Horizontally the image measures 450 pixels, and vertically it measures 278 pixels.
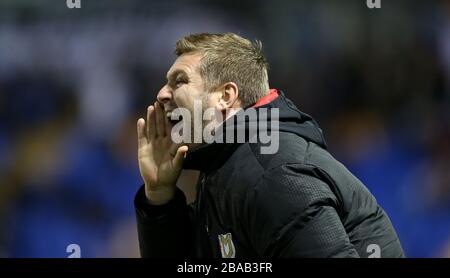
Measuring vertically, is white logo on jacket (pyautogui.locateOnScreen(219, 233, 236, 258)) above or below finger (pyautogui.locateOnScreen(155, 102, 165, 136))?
below

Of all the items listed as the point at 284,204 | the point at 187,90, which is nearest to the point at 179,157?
the point at 187,90

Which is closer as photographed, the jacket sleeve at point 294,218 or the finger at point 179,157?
the jacket sleeve at point 294,218

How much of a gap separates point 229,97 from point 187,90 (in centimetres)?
12

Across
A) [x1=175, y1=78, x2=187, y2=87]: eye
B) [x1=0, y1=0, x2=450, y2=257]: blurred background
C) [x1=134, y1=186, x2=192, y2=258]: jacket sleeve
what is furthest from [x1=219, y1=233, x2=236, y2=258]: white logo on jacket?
[x1=0, y1=0, x2=450, y2=257]: blurred background

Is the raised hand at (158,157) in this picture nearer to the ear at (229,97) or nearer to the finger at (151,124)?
the finger at (151,124)

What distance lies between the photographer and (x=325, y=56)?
3.65 metres

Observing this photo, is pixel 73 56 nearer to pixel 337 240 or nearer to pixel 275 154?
pixel 275 154

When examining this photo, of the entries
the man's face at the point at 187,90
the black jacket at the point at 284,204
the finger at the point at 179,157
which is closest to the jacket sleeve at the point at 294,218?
the black jacket at the point at 284,204

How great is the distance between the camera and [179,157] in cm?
184

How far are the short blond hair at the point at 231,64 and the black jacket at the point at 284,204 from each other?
167mm

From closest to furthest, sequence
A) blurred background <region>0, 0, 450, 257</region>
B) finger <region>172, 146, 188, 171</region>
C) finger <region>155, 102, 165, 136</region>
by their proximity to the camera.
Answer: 1. finger <region>172, 146, 188, 171</region>
2. finger <region>155, 102, 165, 136</region>
3. blurred background <region>0, 0, 450, 257</region>

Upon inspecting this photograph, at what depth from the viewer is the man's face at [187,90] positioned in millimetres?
1911

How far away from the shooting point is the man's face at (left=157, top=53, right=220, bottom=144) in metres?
1.91

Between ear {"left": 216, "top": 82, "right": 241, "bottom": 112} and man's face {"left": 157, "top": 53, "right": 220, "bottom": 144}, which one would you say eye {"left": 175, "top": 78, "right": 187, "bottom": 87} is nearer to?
man's face {"left": 157, "top": 53, "right": 220, "bottom": 144}
